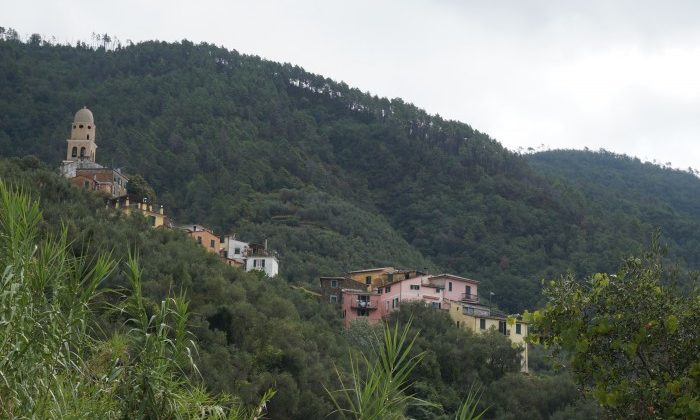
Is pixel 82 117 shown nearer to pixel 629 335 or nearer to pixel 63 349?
pixel 629 335

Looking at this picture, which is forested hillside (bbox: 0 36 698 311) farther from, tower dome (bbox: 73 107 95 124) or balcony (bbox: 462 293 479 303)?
tower dome (bbox: 73 107 95 124)

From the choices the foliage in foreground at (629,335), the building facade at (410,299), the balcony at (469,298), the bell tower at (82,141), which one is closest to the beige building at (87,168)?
the bell tower at (82,141)

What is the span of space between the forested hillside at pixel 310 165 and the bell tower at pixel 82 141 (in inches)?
375

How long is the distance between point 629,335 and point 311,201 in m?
77.5

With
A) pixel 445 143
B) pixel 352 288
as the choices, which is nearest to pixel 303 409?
pixel 352 288

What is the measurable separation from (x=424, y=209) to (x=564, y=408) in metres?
51.9

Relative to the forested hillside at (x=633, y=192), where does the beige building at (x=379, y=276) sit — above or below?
below

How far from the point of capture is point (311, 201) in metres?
85.6

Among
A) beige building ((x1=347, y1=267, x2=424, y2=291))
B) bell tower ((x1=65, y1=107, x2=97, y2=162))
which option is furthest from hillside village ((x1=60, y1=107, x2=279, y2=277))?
beige building ((x1=347, y1=267, x2=424, y2=291))

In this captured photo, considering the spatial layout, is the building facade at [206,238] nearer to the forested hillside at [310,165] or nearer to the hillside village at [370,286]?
the hillside village at [370,286]

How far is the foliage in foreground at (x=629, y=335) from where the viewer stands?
805cm

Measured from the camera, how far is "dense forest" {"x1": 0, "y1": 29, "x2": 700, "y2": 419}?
39.2 meters

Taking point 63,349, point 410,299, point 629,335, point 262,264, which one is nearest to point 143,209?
point 262,264

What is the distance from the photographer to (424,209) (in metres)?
91.9
